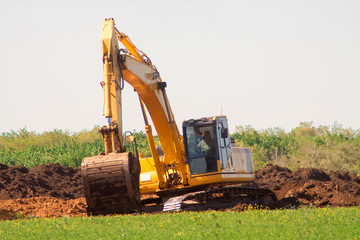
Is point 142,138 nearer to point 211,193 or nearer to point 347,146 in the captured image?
point 347,146

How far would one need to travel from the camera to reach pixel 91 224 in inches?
532

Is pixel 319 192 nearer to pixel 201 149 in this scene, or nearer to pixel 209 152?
pixel 209 152

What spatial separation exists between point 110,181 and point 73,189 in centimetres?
1646

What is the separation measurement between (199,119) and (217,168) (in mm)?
1724

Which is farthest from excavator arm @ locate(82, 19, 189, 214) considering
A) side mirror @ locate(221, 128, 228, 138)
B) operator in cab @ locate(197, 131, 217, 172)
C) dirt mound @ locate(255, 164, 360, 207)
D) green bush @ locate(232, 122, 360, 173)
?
green bush @ locate(232, 122, 360, 173)

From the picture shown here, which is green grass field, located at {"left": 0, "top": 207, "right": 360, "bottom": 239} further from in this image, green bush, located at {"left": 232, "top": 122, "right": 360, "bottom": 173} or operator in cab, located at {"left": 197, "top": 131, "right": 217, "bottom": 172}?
green bush, located at {"left": 232, "top": 122, "right": 360, "bottom": 173}

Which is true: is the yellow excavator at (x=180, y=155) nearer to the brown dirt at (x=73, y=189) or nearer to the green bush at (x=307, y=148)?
the brown dirt at (x=73, y=189)

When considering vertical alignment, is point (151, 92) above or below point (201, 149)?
above

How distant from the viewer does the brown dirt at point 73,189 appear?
19.2m

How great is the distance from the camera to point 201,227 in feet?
41.7

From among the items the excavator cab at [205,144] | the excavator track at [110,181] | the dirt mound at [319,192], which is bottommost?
the dirt mound at [319,192]

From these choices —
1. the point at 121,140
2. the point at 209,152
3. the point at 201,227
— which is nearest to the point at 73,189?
the point at 209,152

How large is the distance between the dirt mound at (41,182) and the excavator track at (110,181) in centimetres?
1258

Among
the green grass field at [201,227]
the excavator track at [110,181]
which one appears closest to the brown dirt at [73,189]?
the green grass field at [201,227]
